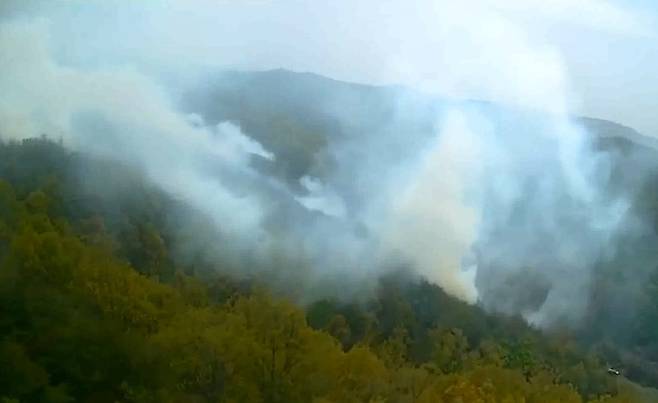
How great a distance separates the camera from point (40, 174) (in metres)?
49.0

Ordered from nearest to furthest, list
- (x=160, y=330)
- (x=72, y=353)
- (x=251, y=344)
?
(x=72, y=353)
(x=251, y=344)
(x=160, y=330)

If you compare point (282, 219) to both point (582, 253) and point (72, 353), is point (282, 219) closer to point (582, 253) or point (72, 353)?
point (582, 253)

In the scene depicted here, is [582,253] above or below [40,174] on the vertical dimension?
above

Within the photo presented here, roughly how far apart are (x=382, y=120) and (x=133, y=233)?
53370 mm

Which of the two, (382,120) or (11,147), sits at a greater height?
(382,120)

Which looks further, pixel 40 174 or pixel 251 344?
pixel 40 174

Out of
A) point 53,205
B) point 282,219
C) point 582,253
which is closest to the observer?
point 53,205

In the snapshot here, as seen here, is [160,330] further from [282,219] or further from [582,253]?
→ [582,253]

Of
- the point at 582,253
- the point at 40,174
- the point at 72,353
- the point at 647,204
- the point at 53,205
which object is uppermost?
the point at 647,204

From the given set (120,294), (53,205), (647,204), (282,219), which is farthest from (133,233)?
(647,204)

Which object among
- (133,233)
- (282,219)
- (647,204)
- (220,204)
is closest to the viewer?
(133,233)

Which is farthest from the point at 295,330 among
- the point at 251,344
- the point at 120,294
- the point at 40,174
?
the point at 40,174

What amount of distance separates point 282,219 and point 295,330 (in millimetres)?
43843

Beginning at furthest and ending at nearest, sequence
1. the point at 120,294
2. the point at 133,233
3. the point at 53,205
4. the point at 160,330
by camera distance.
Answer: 1. the point at 133,233
2. the point at 53,205
3. the point at 120,294
4. the point at 160,330
